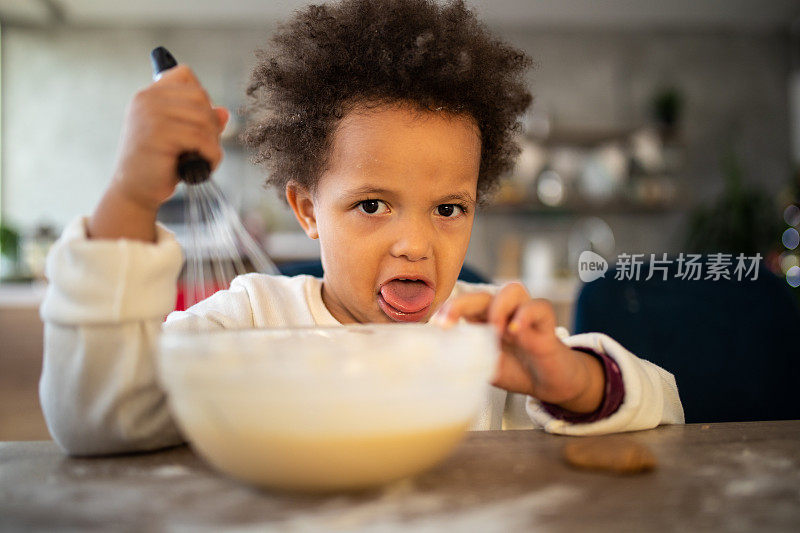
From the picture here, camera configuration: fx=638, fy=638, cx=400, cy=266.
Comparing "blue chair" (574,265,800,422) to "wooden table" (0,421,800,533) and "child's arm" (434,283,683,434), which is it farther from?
"wooden table" (0,421,800,533)

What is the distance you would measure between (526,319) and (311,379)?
0.93 feet

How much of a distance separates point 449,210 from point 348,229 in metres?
0.15

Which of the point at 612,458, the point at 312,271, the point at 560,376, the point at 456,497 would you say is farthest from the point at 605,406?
the point at 312,271

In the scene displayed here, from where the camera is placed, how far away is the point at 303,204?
1.06 meters

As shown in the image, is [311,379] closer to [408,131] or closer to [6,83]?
[408,131]

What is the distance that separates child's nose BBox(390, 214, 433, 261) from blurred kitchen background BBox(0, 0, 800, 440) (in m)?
2.69

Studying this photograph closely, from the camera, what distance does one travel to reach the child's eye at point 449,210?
910mm

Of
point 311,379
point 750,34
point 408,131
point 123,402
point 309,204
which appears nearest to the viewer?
point 311,379

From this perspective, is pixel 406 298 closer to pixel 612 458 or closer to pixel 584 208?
pixel 612 458

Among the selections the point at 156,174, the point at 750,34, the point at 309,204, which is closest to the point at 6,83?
the point at 309,204

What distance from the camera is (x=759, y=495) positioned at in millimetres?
415

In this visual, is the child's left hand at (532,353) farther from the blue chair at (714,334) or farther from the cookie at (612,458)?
the blue chair at (714,334)

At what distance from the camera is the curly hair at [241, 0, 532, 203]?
0.90 m

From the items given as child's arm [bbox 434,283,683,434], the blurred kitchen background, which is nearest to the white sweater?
child's arm [bbox 434,283,683,434]
